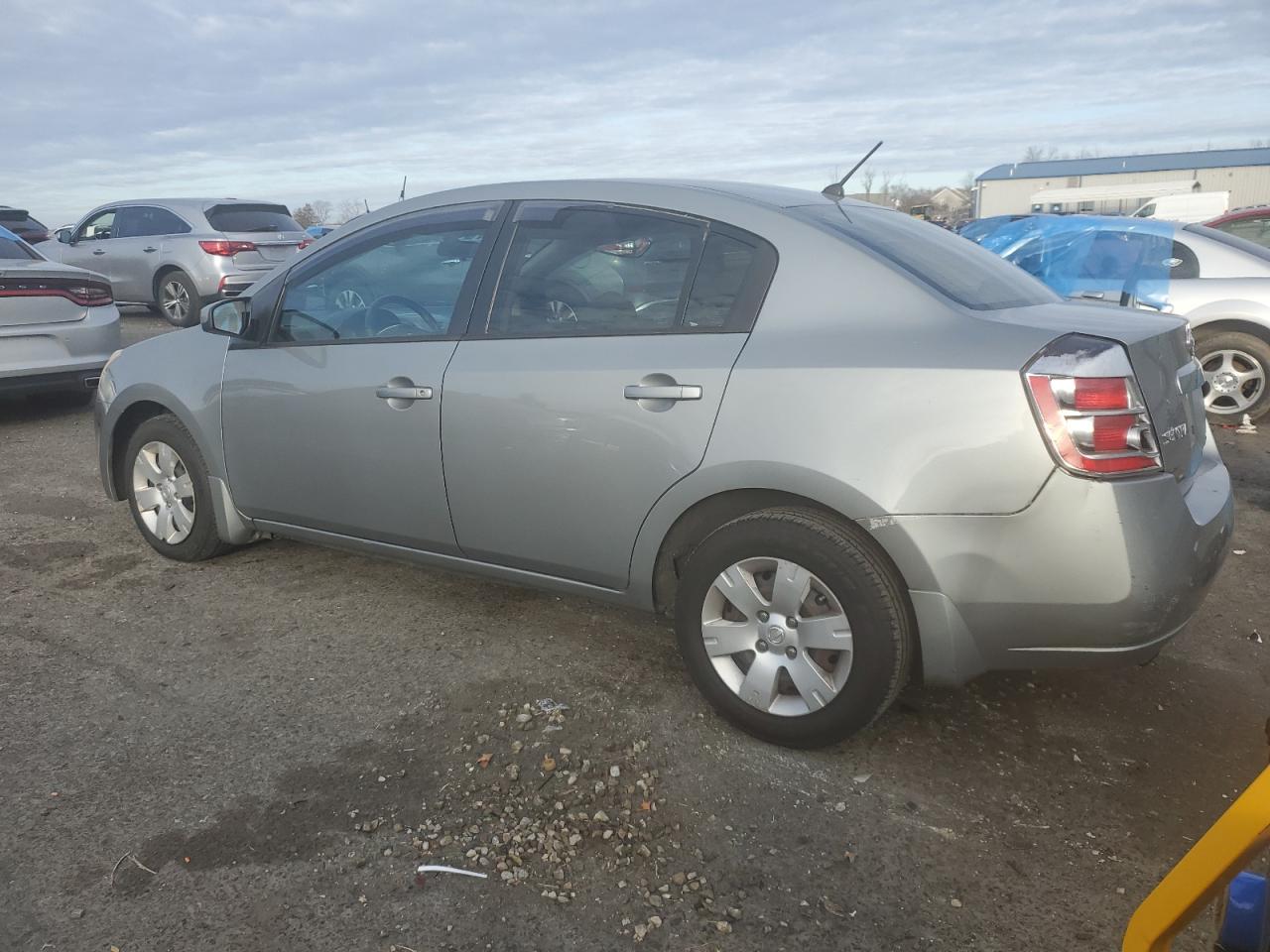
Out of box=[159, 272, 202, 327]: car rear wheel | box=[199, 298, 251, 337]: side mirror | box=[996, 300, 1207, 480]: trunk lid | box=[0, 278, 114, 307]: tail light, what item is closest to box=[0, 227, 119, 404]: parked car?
box=[0, 278, 114, 307]: tail light

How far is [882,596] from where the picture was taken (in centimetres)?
272

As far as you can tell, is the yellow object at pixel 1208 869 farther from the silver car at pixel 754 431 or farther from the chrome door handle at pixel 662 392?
the chrome door handle at pixel 662 392

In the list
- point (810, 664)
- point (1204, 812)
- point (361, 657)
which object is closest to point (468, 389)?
point (361, 657)

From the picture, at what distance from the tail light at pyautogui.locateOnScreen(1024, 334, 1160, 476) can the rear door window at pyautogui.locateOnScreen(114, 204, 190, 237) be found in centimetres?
1254

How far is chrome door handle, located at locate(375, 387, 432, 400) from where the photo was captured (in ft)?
11.5

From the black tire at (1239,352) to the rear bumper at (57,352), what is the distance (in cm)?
817

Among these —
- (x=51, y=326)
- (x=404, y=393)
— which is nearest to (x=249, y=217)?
(x=51, y=326)

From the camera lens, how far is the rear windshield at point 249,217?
1277cm

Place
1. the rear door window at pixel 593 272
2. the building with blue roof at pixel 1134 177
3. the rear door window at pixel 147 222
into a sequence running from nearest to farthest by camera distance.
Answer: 1. the rear door window at pixel 593 272
2. the rear door window at pixel 147 222
3. the building with blue roof at pixel 1134 177

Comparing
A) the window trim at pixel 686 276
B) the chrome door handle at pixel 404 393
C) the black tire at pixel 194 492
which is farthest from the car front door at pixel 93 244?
the window trim at pixel 686 276

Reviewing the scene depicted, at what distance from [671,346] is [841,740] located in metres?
1.28

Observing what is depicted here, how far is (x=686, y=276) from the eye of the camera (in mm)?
3131

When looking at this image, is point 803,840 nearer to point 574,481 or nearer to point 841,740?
point 841,740

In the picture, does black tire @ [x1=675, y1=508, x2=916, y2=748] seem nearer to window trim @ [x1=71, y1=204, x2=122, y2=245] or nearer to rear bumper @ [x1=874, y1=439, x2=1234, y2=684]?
rear bumper @ [x1=874, y1=439, x2=1234, y2=684]
